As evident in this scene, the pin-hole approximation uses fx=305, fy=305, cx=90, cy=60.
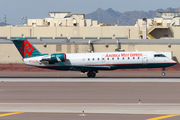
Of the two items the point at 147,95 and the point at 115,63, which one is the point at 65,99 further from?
the point at 115,63

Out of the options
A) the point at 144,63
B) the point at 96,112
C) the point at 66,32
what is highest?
the point at 66,32

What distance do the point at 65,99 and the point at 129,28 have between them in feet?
229

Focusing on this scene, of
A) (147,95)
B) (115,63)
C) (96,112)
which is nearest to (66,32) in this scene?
(115,63)

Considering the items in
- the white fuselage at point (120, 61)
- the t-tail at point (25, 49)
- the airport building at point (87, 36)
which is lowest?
the white fuselage at point (120, 61)

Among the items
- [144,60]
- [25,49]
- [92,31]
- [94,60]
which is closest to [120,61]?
[144,60]

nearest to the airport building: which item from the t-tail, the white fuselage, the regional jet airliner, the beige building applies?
the beige building

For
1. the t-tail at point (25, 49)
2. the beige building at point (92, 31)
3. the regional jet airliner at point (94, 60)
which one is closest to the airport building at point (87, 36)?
the beige building at point (92, 31)

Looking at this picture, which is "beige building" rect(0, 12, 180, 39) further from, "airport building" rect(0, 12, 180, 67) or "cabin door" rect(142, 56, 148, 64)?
"cabin door" rect(142, 56, 148, 64)

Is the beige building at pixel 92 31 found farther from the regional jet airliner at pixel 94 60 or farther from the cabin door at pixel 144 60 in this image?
the cabin door at pixel 144 60

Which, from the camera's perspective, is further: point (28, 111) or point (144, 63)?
point (144, 63)

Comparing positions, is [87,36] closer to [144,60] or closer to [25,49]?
[25,49]

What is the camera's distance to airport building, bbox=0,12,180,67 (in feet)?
189

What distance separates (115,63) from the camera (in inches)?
1510

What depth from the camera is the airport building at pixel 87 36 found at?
5772 cm
